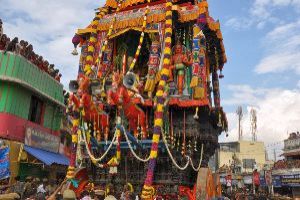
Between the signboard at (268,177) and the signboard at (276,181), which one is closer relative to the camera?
the signboard at (276,181)

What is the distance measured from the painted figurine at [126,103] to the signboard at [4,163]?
24.4 feet

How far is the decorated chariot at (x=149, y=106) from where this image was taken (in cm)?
1286

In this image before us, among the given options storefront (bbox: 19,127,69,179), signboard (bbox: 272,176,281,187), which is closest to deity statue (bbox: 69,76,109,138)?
storefront (bbox: 19,127,69,179)

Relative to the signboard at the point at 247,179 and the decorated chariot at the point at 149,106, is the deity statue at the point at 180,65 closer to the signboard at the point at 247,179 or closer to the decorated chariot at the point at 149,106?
the decorated chariot at the point at 149,106

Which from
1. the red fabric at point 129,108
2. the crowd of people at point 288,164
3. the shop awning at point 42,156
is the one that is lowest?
the shop awning at point 42,156

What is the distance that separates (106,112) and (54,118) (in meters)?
9.85

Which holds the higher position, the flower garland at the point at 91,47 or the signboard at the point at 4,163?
the flower garland at the point at 91,47

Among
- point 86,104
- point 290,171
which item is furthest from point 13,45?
point 290,171

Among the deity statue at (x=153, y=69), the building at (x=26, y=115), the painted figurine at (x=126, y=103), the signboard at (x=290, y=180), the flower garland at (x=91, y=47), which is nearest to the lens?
the painted figurine at (x=126, y=103)

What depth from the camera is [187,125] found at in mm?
14852

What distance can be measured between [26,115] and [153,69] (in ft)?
30.7

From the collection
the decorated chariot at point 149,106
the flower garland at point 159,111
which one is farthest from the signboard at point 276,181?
the flower garland at point 159,111

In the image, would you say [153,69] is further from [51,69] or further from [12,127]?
[51,69]

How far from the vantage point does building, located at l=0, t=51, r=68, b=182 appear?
709 inches
